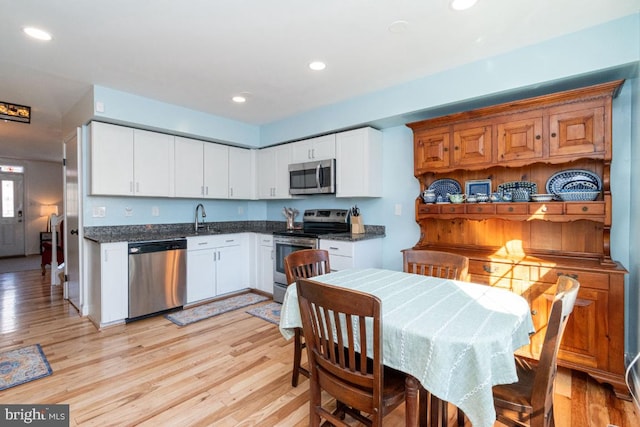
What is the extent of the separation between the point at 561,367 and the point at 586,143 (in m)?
1.71

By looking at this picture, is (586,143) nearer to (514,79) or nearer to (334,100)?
(514,79)

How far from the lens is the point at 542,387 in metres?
1.23

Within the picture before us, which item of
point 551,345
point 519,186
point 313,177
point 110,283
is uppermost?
point 313,177

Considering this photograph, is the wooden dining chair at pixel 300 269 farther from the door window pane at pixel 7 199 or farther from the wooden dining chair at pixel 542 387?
the door window pane at pixel 7 199

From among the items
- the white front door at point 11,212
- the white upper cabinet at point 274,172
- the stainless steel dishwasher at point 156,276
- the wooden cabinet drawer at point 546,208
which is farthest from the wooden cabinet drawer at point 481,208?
the white front door at point 11,212

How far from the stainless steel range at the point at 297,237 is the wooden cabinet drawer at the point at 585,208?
2.30m

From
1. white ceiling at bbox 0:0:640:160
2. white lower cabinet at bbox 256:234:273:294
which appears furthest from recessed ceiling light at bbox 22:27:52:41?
white lower cabinet at bbox 256:234:273:294

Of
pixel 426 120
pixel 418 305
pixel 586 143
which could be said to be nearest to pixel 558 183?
pixel 586 143

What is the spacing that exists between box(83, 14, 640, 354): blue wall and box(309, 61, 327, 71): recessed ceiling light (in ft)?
2.67

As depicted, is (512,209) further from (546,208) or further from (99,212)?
(99,212)

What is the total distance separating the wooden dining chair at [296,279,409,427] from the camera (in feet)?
3.95

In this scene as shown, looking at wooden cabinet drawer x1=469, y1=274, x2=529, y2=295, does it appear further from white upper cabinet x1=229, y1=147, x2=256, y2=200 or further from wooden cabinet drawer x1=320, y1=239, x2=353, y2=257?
white upper cabinet x1=229, y1=147, x2=256, y2=200

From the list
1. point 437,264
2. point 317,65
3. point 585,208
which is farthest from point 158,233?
point 585,208

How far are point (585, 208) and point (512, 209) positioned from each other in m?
0.46
